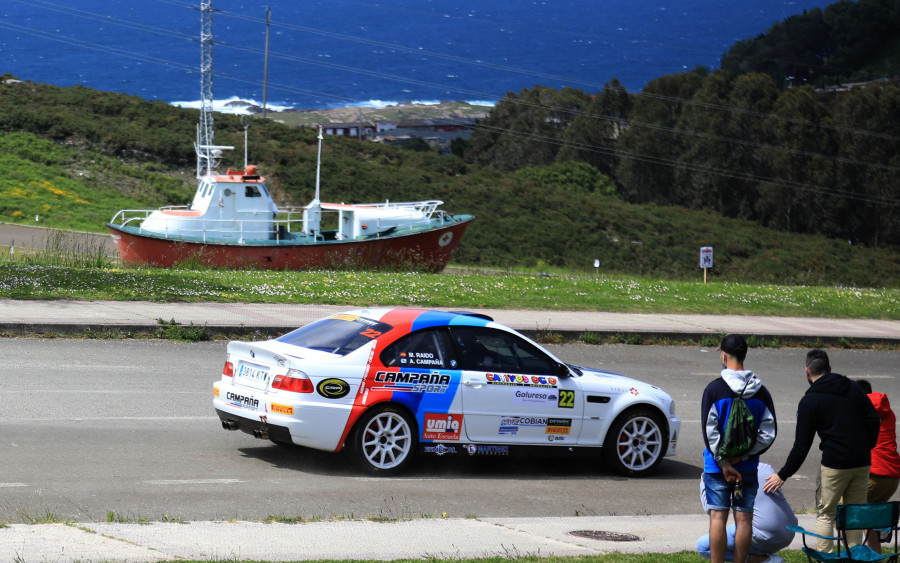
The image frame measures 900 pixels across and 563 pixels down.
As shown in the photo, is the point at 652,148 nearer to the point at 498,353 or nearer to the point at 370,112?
the point at 370,112

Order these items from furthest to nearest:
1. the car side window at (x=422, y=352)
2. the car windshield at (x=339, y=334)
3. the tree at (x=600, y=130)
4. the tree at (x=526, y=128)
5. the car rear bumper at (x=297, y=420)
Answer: the tree at (x=526, y=128) → the tree at (x=600, y=130) → the car windshield at (x=339, y=334) → the car side window at (x=422, y=352) → the car rear bumper at (x=297, y=420)

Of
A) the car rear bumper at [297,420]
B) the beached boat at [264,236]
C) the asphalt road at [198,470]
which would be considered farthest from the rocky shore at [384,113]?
the car rear bumper at [297,420]

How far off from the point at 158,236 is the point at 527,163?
70.7 metres

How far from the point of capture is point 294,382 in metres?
9.45

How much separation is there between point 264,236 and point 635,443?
24704 mm

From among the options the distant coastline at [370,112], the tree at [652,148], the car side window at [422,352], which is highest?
the distant coastline at [370,112]

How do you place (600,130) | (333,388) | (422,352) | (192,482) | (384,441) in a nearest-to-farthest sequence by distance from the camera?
(192,482) < (333,388) < (384,441) < (422,352) < (600,130)

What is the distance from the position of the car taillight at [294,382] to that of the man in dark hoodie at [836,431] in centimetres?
425

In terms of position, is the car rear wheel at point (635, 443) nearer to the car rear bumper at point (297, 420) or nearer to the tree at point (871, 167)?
the car rear bumper at point (297, 420)

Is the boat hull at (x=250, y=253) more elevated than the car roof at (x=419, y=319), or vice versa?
the boat hull at (x=250, y=253)

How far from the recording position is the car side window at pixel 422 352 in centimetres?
984

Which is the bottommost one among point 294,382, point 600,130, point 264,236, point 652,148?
point 294,382

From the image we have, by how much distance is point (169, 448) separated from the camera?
10094 mm

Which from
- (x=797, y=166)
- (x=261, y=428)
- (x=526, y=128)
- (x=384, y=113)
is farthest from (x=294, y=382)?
(x=384, y=113)
